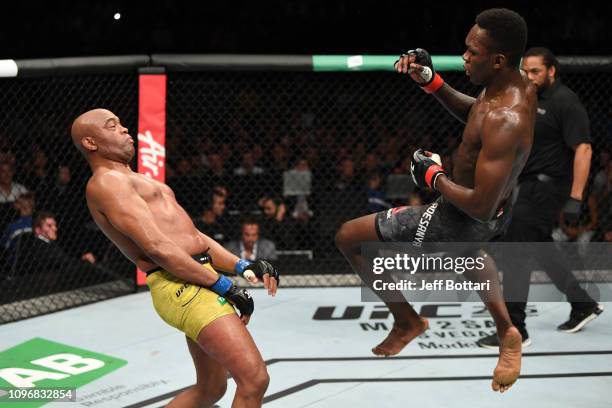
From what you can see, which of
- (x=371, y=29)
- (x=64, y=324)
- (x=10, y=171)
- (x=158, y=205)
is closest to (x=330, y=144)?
(x=371, y=29)

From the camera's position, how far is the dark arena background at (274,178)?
14.4ft

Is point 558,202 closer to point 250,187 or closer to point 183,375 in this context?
point 183,375

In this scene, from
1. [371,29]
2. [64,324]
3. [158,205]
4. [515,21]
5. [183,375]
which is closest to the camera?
[515,21]

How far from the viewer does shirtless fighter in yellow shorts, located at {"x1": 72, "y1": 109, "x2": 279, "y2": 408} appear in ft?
9.98

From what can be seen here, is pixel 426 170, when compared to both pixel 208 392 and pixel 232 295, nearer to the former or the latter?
pixel 232 295

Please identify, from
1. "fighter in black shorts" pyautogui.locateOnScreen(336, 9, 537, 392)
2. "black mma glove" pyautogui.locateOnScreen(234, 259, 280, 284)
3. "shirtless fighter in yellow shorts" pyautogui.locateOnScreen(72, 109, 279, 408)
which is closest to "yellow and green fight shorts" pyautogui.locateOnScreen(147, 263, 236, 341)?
"shirtless fighter in yellow shorts" pyautogui.locateOnScreen(72, 109, 279, 408)

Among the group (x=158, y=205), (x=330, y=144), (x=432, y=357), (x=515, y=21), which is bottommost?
(x=432, y=357)

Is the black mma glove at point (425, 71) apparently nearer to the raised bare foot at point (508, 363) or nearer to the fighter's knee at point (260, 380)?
the raised bare foot at point (508, 363)

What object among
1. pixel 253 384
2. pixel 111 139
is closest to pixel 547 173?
pixel 253 384

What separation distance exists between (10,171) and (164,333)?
2.06 metres

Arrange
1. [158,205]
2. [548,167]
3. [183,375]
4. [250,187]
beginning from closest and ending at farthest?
1. [158,205]
2. [183,375]
3. [548,167]
4. [250,187]

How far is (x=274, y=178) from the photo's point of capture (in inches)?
289

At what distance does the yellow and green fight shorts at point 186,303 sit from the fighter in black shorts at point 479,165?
1.95ft

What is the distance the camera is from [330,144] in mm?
7648
